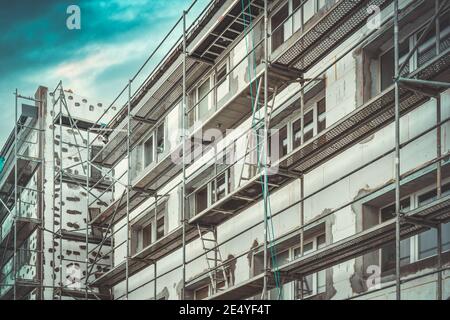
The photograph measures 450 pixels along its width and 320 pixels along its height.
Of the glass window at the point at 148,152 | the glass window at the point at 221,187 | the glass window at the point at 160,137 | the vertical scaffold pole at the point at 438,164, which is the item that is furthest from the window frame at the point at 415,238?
the glass window at the point at 148,152

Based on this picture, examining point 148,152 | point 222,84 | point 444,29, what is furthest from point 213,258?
point 444,29

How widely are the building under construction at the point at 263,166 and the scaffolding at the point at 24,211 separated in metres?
0.10

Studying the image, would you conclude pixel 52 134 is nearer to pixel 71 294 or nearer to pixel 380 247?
pixel 71 294

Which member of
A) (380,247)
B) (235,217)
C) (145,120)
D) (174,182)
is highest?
(145,120)

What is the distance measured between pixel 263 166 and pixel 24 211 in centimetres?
1602

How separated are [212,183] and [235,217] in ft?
6.74

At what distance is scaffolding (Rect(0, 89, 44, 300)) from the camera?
96.2 feet

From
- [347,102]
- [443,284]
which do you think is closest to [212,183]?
[347,102]

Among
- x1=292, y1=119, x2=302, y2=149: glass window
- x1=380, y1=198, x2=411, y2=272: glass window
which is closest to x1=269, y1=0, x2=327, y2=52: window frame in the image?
x1=292, y1=119, x2=302, y2=149: glass window

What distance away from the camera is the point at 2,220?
3488 centimetres

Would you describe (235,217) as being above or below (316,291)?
above

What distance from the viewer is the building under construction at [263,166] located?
1518 cm

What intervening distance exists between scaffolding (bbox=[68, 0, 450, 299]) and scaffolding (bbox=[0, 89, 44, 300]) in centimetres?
185

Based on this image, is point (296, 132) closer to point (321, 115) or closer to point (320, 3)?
point (321, 115)
